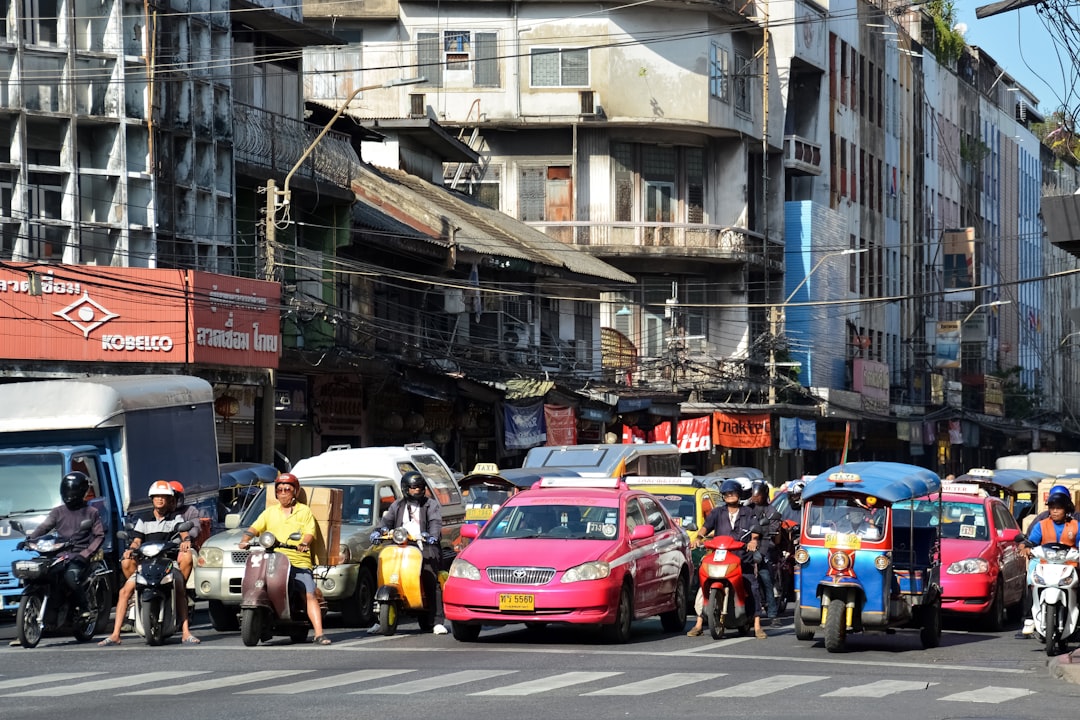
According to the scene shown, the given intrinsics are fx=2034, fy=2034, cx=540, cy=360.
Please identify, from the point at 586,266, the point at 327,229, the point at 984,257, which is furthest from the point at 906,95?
the point at 327,229

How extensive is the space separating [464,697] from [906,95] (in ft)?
251

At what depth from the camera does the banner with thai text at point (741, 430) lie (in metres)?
59.8

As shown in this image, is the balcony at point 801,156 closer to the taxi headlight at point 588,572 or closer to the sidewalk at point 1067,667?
the taxi headlight at point 588,572

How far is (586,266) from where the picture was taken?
5419 cm

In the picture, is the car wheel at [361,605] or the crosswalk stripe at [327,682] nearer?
the crosswalk stripe at [327,682]

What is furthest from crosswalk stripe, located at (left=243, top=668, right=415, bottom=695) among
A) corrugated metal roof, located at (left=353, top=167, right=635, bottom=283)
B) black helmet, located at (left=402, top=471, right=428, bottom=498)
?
corrugated metal roof, located at (left=353, top=167, right=635, bottom=283)

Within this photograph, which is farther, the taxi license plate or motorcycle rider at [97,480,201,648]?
motorcycle rider at [97,480,201,648]

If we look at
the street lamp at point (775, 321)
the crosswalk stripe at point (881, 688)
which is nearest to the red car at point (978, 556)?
the crosswalk stripe at point (881, 688)

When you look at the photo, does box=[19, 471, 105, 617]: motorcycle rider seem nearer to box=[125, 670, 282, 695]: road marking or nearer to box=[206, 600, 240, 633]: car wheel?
box=[206, 600, 240, 633]: car wheel

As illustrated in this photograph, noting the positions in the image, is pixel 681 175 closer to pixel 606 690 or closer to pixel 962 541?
pixel 962 541

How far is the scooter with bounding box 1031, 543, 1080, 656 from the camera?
19359 mm

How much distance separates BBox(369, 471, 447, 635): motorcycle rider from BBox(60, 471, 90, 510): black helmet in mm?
2990

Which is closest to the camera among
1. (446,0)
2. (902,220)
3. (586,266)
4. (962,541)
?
(962,541)

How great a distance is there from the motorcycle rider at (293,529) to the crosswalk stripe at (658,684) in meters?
4.27
